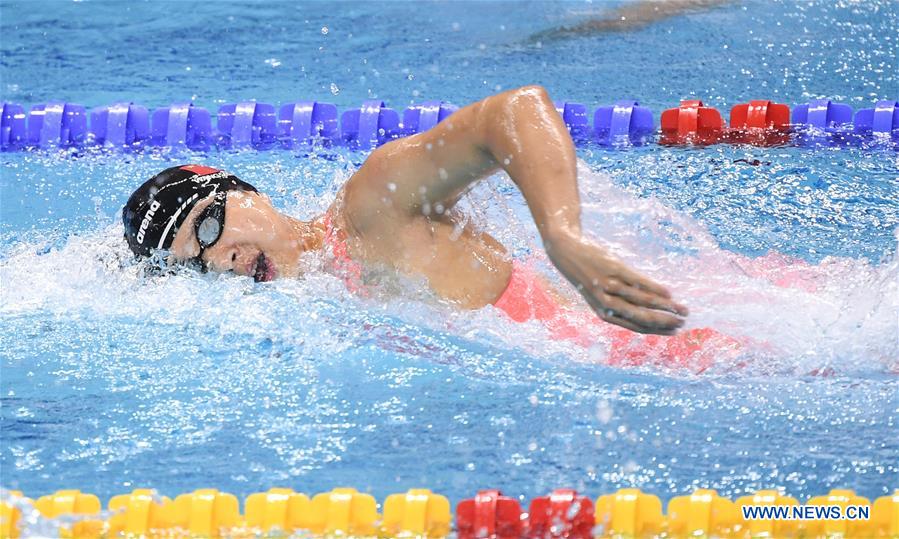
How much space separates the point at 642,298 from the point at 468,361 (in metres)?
0.93

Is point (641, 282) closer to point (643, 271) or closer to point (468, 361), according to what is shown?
point (643, 271)

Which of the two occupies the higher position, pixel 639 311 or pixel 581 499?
pixel 639 311

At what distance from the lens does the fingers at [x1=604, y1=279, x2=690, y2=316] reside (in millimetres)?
1867

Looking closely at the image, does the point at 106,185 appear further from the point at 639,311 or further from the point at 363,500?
the point at 639,311

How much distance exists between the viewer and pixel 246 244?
2.72 metres

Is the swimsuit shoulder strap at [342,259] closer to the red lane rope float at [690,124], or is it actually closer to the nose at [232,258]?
the nose at [232,258]

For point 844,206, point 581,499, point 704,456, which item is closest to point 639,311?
point 581,499

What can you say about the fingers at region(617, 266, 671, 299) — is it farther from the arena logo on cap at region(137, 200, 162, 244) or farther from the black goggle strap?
the arena logo on cap at region(137, 200, 162, 244)

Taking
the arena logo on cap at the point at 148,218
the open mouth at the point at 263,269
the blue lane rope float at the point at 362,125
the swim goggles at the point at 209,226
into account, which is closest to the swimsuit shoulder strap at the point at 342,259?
the open mouth at the point at 263,269

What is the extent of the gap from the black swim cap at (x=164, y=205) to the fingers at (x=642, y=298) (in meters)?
1.23

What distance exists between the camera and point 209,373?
2.79 m

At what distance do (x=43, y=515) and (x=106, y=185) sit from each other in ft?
7.58

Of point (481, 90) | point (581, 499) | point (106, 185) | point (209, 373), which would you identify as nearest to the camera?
point (581, 499)

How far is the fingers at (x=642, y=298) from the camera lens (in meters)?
1.87
